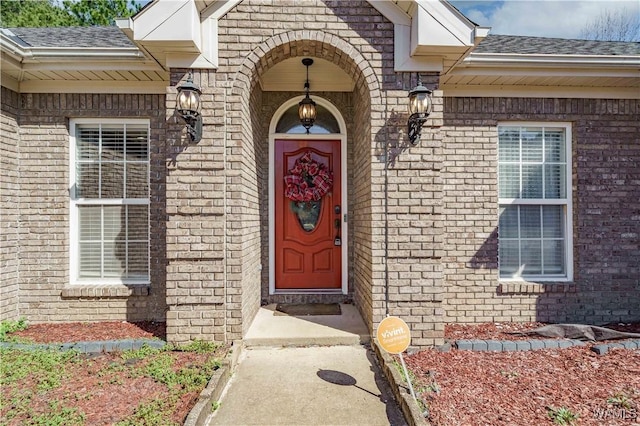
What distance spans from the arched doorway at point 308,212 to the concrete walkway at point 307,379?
0.83 m

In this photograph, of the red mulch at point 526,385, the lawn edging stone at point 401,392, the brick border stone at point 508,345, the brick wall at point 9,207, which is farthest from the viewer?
the brick wall at point 9,207

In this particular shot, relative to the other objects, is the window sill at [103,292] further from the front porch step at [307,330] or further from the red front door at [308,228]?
the red front door at [308,228]

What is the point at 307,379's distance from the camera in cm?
298

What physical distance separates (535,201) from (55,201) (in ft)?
19.5

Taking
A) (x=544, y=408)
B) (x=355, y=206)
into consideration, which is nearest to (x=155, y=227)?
(x=355, y=206)

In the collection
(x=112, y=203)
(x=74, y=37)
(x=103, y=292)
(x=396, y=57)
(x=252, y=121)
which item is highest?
(x=74, y=37)

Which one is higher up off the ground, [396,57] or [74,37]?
[74,37]

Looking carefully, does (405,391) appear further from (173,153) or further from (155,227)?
(155,227)

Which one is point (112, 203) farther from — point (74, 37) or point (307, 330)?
point (307, 330)

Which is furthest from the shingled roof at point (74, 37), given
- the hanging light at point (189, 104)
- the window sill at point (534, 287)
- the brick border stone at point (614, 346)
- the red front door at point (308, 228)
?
the brick border stone at point (614, 346)

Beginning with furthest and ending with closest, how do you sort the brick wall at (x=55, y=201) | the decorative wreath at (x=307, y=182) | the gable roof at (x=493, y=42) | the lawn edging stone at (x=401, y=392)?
the decorative wreath at (x=307, y=182), the gable roof at (x=493, y=42), the brick wall at (x=55, y=201), the lawn edging stone at (x=401, y=392)

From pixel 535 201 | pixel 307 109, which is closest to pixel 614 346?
pixel 535 201

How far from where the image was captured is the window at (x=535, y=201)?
438 centimetres

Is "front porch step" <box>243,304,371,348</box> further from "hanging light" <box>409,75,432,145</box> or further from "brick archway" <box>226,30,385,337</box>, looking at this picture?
"hanging light" <box>409,75,432,145</box>
